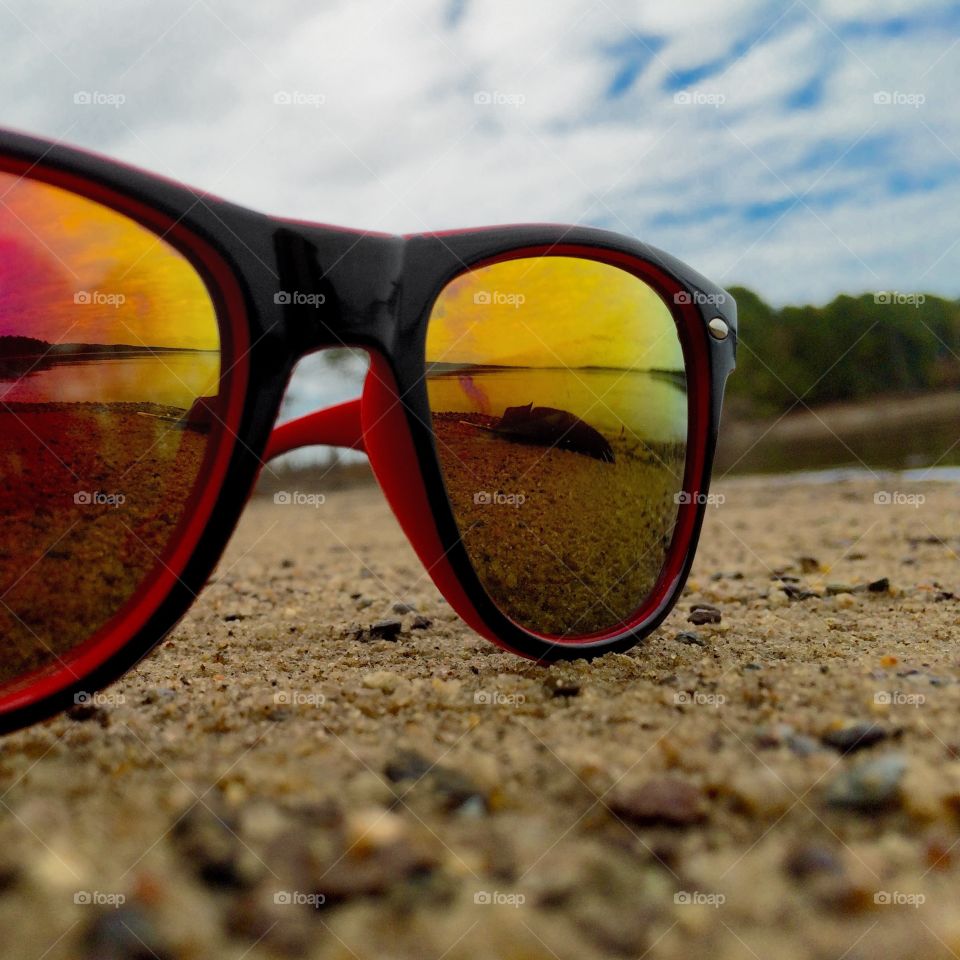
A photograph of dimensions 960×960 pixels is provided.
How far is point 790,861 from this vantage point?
76cm

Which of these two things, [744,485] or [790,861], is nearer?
[790,861]

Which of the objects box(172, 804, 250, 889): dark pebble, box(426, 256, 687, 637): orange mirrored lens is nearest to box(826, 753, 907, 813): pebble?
box(172, 804, 250, 889): dark pebble

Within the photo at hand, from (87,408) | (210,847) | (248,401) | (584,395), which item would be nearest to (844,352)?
(584,395)

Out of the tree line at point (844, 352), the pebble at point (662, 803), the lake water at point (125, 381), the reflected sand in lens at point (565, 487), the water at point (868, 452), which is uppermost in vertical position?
the tree line at point (844, 352)

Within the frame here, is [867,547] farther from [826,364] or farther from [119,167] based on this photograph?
[826,364]

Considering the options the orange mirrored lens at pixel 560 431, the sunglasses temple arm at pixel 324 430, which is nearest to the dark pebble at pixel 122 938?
the orange mirrored lens at pixel 560 431

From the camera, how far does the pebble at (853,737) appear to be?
972mm

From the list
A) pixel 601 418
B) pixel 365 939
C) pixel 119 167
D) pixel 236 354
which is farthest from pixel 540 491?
pixel 365 939

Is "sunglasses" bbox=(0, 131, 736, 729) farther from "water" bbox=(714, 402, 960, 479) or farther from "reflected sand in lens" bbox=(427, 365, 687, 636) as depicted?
"water" bbox=(714, 402, 960, 479)

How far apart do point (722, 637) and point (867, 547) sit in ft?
6.34

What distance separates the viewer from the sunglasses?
1.15 metres

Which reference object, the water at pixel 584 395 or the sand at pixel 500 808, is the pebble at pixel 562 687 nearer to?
the sand at pixel 500 808

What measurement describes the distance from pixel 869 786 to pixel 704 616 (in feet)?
3.39

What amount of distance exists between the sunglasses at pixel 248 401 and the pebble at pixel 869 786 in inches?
26.9
